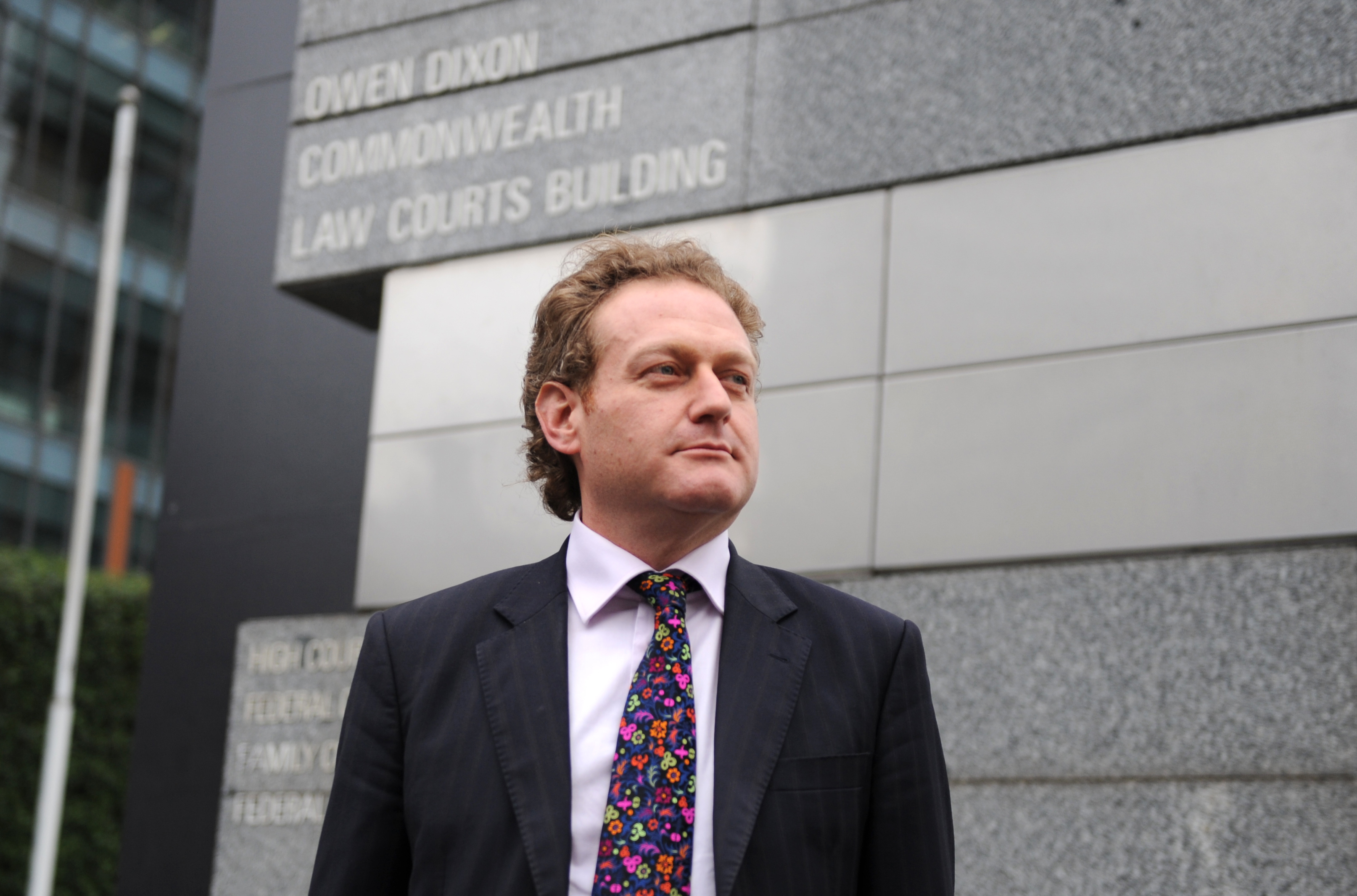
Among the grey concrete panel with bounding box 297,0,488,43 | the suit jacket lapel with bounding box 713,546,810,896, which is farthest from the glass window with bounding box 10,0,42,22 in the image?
the suit jacket lapel with bounding box 713,546,810,896

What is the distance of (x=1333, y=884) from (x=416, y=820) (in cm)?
362

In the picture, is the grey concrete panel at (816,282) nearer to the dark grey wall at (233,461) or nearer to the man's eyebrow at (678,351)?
the dark grey wall at (233,461)

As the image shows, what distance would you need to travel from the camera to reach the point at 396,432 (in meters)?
7.97

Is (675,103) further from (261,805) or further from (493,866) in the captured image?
(493,866)

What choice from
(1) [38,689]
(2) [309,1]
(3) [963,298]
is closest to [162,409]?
(1) [38,689]

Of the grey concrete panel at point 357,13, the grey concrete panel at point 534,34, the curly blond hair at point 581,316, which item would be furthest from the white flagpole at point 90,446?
the curly blond hair at point 581,316

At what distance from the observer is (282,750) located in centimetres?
792

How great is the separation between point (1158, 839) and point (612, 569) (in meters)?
3.39

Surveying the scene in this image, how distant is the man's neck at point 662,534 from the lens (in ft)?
9.37

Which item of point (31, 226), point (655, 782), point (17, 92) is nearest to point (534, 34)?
point (655, 782)

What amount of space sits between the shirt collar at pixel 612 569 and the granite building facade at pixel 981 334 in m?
3.26

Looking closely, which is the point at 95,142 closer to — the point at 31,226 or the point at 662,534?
the point at 31,226

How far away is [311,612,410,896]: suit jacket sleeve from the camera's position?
8.89 ft

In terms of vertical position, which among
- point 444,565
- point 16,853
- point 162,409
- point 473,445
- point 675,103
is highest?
point 162,409
